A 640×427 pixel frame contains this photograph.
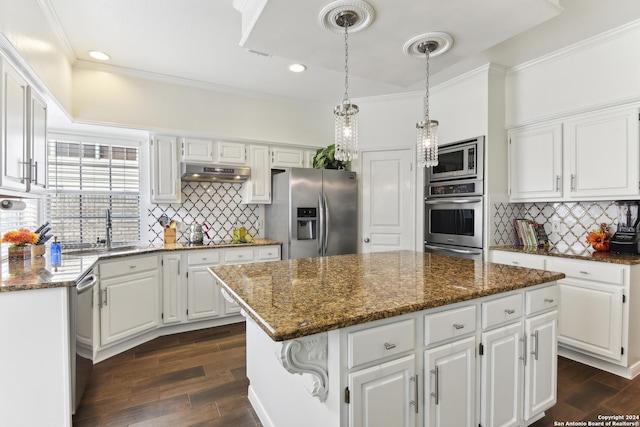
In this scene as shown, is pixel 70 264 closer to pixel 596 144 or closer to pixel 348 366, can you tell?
pixel 348 366

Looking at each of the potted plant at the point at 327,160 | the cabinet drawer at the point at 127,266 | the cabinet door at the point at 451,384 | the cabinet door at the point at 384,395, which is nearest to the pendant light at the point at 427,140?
the cabinet door at the point at 451,384

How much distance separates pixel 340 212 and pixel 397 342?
268cm

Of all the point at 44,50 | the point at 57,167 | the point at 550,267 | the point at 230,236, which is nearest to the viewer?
the point at 44,50

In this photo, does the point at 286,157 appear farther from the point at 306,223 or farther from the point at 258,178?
the point at 306,223

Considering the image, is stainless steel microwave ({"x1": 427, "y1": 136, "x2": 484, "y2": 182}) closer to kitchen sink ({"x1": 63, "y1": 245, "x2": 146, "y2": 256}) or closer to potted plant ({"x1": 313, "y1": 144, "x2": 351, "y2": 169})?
potted plant ({"x1": 313, "y1": 144, "x2": 351, "y2": 169})

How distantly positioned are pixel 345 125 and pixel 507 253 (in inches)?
85.7

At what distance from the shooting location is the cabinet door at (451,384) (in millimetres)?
1394

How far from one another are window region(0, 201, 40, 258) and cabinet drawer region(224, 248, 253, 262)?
1.76 meters

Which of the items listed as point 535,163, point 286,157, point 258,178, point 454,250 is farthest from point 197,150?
point 535,163

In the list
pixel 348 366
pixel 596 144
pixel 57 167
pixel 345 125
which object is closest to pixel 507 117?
pixel 596 144

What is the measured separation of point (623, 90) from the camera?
101 inches

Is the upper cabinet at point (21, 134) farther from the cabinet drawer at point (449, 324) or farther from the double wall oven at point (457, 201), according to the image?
the double wall oven at point (457, 201)

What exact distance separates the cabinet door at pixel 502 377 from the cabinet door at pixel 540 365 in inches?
2.5

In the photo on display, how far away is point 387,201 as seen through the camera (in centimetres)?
401
